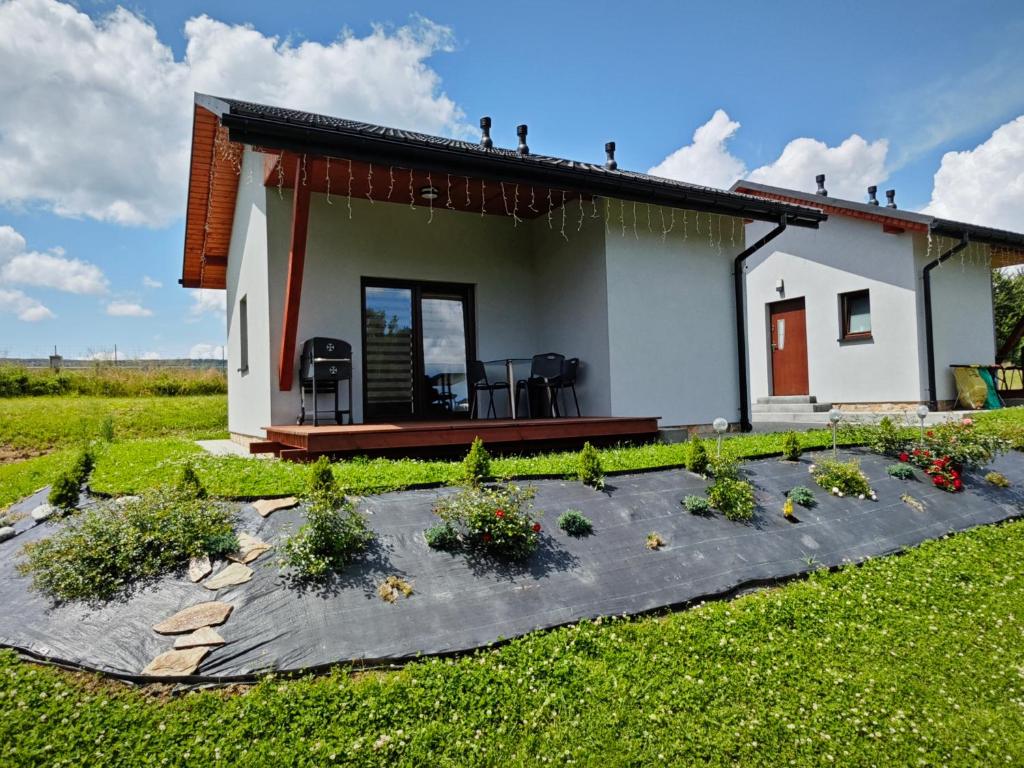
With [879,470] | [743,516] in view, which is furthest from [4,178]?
[879,470]

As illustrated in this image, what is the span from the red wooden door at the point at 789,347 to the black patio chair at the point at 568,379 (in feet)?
22.5

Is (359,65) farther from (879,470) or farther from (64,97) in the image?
(879,470)

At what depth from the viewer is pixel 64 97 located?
329 inches

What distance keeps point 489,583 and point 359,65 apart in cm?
737

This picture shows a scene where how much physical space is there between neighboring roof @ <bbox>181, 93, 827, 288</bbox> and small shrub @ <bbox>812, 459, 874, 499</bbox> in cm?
353

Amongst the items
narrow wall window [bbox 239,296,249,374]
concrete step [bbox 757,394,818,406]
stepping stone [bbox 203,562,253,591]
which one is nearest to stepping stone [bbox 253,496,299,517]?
stepping stone [bbox 203,562,253,591]

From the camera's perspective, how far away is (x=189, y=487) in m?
3.97

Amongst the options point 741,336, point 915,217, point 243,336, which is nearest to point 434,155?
point 243,336

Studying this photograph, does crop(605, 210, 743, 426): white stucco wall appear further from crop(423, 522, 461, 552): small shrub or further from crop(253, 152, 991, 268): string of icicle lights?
crop(423, 522, 461, 552): small shrub

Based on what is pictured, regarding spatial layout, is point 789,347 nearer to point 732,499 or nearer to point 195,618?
point 732,499

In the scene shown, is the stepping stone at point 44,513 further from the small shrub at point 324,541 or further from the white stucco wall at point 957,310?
the white stucco wall at point 957,310

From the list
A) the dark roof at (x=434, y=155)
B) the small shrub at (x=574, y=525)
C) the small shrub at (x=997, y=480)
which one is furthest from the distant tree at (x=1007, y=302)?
the small shrub at (x=574, y=525)

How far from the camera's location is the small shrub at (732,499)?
4484 millimetres

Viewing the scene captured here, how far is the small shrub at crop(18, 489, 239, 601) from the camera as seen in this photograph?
10.3 feet
